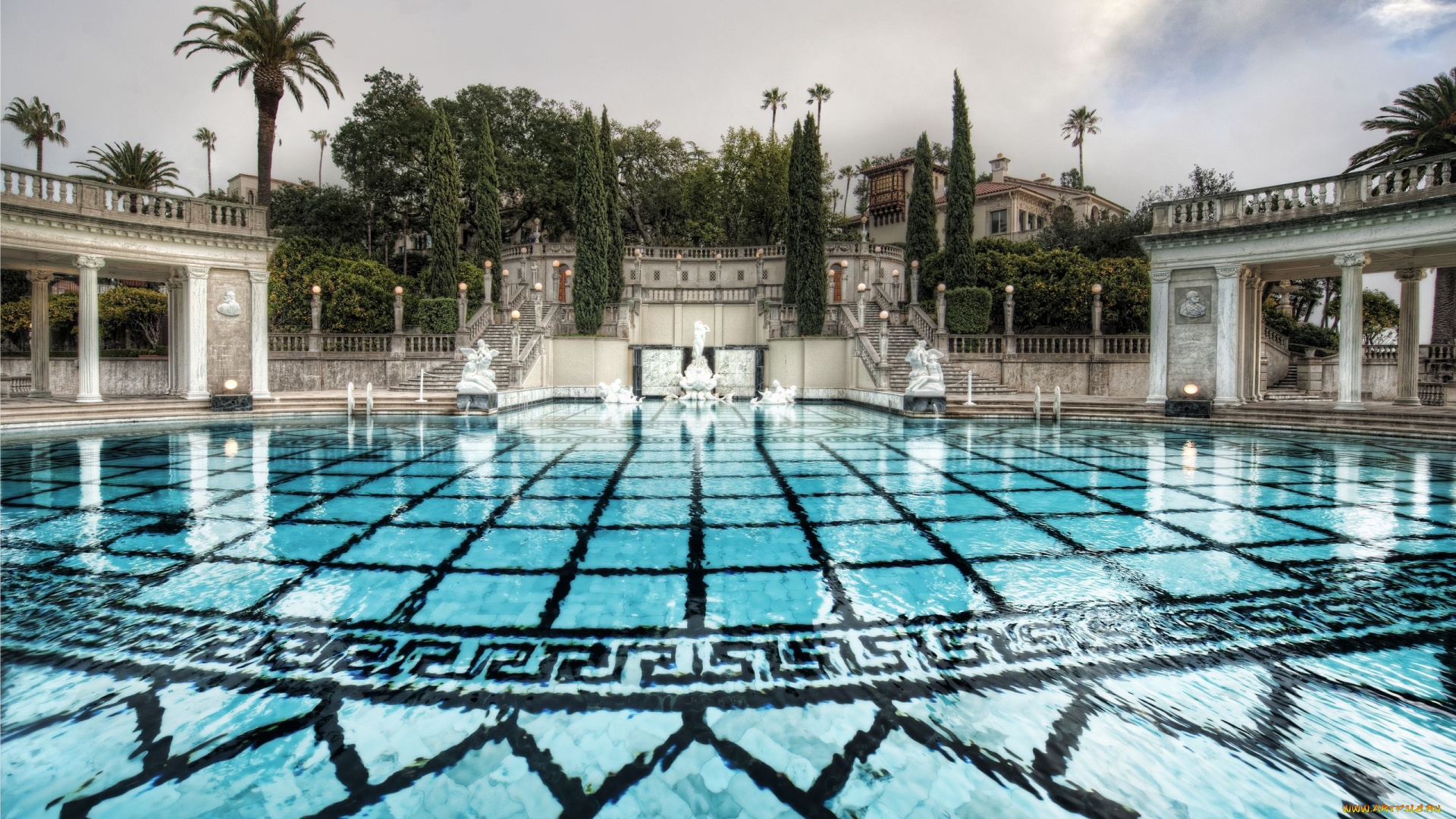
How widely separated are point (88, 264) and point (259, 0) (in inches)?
582

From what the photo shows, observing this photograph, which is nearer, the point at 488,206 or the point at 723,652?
the point at 723,652

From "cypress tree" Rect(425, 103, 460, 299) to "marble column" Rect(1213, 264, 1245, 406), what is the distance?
26115 millimetres

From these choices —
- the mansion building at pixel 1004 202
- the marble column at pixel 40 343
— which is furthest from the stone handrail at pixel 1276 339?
the marble column at pixel 40 343

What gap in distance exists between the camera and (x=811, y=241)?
26.9 m

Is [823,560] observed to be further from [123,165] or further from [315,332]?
[123,165]

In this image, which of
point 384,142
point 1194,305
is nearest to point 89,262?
point 384,142

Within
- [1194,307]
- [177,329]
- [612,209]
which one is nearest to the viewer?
[1194,307]

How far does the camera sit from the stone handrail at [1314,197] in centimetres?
1402

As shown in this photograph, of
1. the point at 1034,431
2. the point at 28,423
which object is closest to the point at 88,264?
the point at 28,423

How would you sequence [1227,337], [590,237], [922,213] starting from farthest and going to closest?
1. [922,213]
2. [590,237]
3. [1227,337]

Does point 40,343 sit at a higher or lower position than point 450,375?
higher

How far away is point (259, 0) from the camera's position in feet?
81.1

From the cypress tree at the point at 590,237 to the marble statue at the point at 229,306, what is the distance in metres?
11.0

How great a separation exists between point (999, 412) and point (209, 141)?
67453 millimetres
